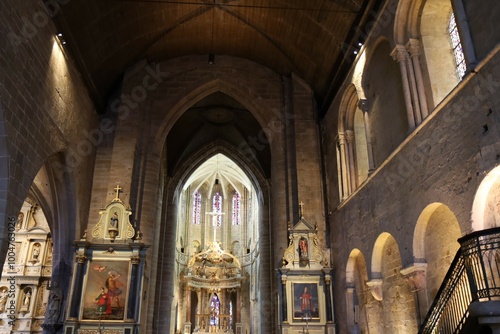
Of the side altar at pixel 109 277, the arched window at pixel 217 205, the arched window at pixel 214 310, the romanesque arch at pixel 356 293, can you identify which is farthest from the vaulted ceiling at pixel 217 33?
the arched window at pixel 217 205

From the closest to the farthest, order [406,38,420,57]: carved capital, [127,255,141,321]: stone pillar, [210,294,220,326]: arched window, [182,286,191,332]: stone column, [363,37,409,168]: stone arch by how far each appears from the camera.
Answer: [406,38,420,57]: carved capital < [363,37,409,168]: stone arch < [127,255,141,321]: stone pillar < [182,286,191,332]: stone column < [210,294,220,326]: arched window

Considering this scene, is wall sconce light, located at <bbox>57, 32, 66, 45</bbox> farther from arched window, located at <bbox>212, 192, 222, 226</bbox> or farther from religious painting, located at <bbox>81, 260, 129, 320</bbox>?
arched window, located at <bbox>212, 192, 222, 226</bbox>

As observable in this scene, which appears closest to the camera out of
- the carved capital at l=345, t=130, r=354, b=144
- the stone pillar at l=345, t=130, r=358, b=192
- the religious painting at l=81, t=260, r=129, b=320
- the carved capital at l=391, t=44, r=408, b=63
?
the carved capital at l=391, t=44, r=408, b=63

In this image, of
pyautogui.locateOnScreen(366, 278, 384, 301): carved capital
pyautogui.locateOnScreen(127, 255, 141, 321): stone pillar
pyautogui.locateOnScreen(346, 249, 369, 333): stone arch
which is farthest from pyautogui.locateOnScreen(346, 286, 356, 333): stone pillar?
pyautogui.locateOnScreen(127, 255, 141, 321): stone pillar

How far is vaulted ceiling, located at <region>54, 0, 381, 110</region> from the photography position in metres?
13.8

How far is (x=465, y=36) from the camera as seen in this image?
820 cm

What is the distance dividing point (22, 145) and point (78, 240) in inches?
176

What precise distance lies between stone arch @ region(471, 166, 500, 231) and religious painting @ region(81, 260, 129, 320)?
1005 centimetres

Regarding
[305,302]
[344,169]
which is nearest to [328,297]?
[305,302]

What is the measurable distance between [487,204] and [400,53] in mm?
4456

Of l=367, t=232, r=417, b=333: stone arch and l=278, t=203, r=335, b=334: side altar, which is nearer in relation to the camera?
l=367, t=232, r=417, b=333: stone arch

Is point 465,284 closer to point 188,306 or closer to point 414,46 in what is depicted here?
point 414,46

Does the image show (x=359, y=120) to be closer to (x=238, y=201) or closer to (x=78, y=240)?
(x=78, y=240)

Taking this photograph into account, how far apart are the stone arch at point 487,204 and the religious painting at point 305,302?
760 centimetres
